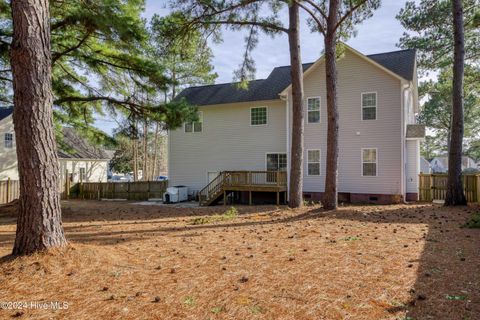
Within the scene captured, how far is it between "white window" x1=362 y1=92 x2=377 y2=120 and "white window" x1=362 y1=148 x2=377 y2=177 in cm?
154

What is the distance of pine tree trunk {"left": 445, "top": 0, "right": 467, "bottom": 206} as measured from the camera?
12.4 m

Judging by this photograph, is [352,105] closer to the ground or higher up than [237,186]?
higher up

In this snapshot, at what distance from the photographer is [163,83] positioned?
1064 centimetres

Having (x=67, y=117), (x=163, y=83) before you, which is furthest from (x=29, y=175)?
A: (x=67, y=117)

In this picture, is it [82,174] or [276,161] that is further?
[82,174]

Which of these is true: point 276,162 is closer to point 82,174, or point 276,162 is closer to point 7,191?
point 7,191

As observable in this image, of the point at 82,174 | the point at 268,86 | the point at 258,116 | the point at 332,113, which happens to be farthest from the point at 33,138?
the point at 82,174

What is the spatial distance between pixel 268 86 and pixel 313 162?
16.7 feet

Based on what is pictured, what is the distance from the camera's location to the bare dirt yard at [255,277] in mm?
3213

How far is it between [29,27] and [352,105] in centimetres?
1381

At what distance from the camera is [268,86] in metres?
18.5

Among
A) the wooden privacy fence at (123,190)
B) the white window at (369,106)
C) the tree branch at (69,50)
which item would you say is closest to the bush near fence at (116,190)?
the wooden privacy fence at (123,190)

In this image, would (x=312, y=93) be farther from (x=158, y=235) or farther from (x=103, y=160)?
(x=103, y=160)

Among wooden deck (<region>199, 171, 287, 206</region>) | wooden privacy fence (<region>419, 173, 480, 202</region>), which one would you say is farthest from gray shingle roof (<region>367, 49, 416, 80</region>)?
wooden deck (<region>199, 171, 287, 206</region>)
